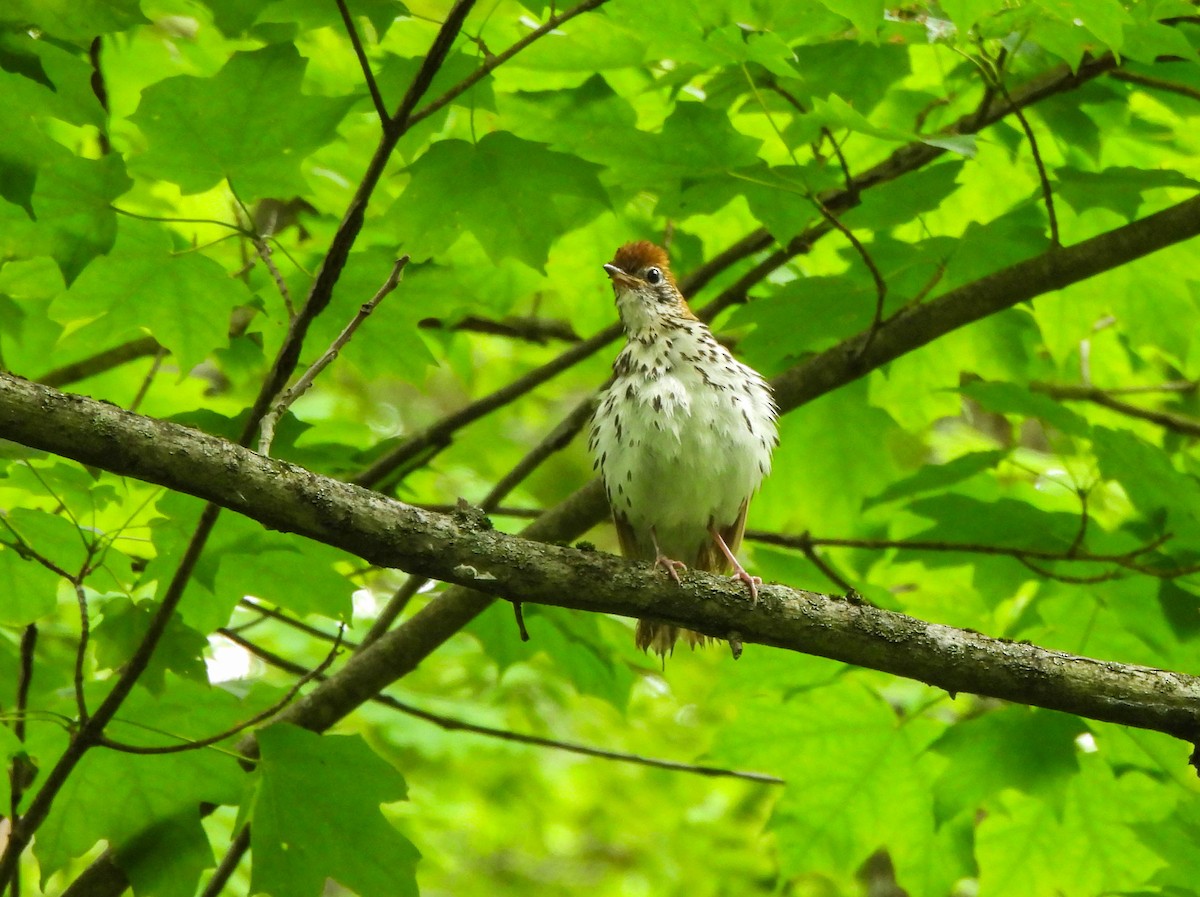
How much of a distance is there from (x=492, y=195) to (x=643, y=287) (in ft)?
4.30

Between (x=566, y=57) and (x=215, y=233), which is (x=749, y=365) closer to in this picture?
(x=566, y=57)

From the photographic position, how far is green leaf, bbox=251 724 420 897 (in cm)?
369

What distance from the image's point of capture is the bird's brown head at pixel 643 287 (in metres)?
5.05

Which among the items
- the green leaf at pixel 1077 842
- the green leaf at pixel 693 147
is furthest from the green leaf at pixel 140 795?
the green leaf at pixel 1077 842

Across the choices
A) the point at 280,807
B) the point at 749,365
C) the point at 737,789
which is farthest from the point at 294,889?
the point at 737,789

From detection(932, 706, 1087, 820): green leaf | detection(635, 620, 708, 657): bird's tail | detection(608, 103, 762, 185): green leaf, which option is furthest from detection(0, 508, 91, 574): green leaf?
detection(932, 706, 1087, 820): green leaf

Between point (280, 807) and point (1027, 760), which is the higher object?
point (280, 807)

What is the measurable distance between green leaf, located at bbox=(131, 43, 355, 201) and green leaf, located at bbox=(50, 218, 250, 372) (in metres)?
0.22

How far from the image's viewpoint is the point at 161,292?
12.6ft

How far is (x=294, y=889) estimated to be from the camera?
12.1 feet

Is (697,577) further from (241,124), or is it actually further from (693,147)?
(241,124)

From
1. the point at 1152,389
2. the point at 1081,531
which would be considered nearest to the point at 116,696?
the point at 1081,531

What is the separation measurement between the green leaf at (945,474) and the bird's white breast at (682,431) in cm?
67

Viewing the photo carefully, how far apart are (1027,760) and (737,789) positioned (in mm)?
5583
